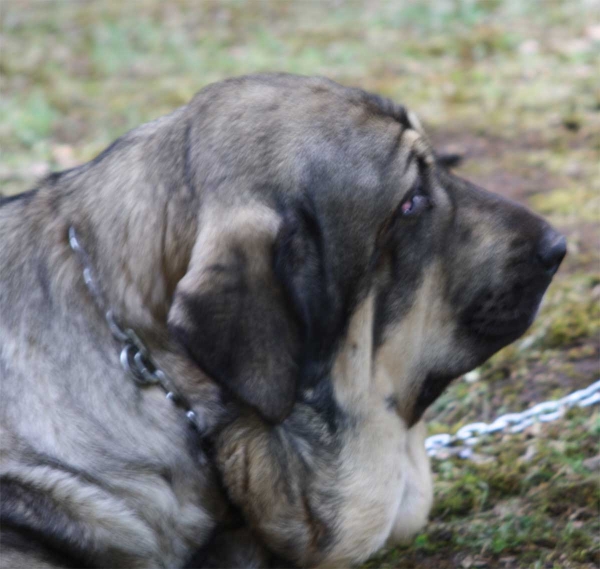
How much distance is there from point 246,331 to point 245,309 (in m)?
0.06

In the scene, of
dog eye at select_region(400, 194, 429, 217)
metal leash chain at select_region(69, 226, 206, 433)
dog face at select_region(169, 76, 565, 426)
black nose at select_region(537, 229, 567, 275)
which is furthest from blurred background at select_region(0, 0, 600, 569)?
dog eye at select_region(400, 194, 429, 217)

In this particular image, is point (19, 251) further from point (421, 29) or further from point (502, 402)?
point (421, 29)

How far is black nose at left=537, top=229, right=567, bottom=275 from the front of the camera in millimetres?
3234

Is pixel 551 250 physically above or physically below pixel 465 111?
above

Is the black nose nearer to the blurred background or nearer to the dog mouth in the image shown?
the dog mouth

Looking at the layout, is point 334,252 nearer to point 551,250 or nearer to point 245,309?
point 245,309

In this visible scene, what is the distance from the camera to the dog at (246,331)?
2.82m

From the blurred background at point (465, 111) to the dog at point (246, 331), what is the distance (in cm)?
80

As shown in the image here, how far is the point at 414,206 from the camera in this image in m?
3.06

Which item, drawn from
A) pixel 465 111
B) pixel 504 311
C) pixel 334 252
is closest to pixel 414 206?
pixel 334 252

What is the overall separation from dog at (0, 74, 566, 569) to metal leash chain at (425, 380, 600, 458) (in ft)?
3.58

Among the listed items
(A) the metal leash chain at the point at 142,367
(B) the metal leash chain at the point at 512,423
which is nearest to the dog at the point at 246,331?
(A) the metal leash chain at the point at 142,367

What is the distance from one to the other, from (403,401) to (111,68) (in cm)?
741

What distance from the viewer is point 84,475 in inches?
114
